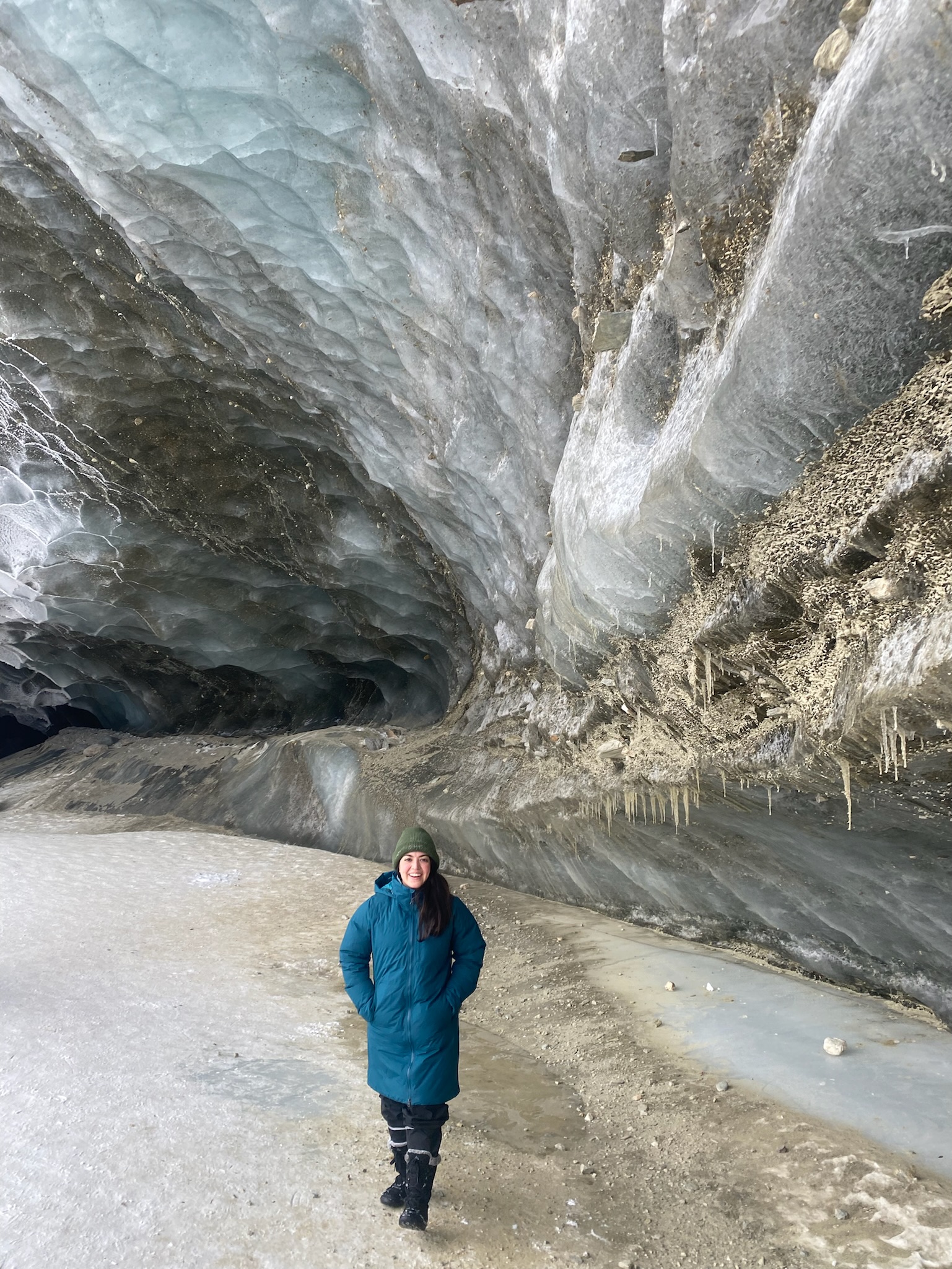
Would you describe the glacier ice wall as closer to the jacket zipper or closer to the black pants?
the jacket zipper

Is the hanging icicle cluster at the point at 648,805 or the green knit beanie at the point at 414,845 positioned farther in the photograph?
the hanging icicle cluster at the point at 648,805

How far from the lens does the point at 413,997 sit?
8.39 ft

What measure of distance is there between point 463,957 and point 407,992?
0.21m

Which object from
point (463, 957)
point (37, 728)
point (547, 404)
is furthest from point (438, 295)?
point (37, 728)

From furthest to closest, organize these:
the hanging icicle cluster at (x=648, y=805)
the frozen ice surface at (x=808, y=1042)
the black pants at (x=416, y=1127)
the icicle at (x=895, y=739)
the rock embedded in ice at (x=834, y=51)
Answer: the hanging icicle cluster at (x=648, y=805), the frozen ice surface at (x=808, y=1042), the icicle at (x=895, y=739), the black pants at (x=416, y=1127), the rock embedded in ice at (x=834, y=51)

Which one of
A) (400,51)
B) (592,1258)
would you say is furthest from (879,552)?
(400,51)

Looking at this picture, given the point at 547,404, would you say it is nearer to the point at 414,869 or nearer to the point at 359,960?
the point at 414,869

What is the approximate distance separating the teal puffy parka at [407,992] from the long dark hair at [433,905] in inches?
0.9

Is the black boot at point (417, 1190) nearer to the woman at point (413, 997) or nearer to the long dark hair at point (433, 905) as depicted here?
the woman at point (413, 997)

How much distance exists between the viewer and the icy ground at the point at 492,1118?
8.23ft

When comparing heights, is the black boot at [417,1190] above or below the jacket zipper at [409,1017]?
below

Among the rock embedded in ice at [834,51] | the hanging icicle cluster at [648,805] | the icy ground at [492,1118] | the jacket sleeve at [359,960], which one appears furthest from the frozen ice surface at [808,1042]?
the rock embedded in ice at [834,51]

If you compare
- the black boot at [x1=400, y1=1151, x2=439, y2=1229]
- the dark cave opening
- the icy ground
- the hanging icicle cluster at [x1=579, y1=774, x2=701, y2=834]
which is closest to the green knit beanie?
the black boot at [x1=400, y1=1151, x2=439, y2=1229]

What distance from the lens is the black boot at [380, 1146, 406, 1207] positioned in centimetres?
261
